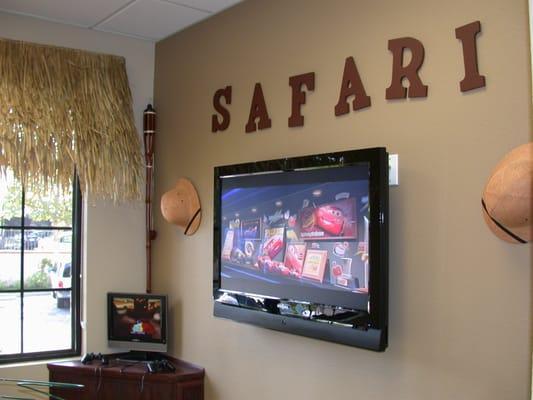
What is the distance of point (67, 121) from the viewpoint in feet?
12.5

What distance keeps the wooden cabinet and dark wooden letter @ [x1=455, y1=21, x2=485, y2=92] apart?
7.61 ft

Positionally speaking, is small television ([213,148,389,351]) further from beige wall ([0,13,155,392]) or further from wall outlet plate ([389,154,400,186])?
beige wall ([0,13,155,392])

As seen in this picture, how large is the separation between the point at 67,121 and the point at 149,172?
647 mm

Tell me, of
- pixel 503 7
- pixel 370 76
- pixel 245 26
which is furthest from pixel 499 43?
pixel 245 26

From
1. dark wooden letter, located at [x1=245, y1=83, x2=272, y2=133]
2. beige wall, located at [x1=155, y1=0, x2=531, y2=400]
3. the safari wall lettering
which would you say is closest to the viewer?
beige wall, located at [x1=155, y1=0, x2=531, y2=400]

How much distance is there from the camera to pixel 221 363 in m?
3.59

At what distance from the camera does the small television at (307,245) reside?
249cm

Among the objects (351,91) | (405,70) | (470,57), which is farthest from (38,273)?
(470,57)

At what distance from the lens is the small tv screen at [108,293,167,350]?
386cm

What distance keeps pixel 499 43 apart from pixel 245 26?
1657 millimetres

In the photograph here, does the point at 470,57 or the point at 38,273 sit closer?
the point at 470,57

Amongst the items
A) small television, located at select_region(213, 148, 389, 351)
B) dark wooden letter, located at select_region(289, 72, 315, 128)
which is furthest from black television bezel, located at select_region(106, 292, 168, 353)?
dark wooden letter, located at select_region(289, 72, 315, 128)

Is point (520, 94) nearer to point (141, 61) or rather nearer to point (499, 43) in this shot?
point (499, 43)

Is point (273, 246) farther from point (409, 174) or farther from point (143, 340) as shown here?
point (143, 340)
